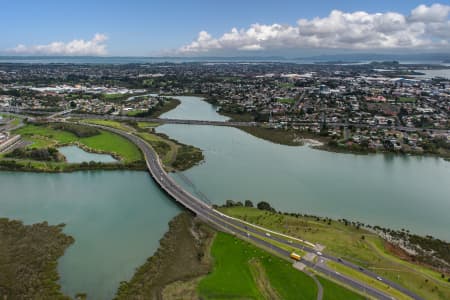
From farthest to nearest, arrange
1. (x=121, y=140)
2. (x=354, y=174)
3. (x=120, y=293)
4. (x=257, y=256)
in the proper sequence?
(x=121, y=140) < (x=354, y=174) < (x=257, y=256) < (x=120, y=293)

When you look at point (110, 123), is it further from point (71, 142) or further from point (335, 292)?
point (335, 292)

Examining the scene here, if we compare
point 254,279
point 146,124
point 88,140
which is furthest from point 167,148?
point 254,279

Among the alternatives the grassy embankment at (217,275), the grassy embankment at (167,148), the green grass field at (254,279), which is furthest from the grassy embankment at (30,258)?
the grassy embankment at (167,148)

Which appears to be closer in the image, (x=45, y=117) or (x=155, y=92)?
(x=45, y=117)

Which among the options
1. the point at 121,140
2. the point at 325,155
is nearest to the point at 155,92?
the point at 121,140

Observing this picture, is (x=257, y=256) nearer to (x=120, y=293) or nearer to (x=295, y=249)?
(x=295, y=249)

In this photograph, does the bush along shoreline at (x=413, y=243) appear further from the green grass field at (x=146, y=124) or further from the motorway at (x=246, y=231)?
the green grass field at (x=146, y=124)
